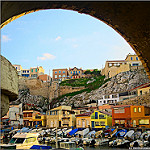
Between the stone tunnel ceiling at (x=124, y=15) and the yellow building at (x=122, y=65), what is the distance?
50554mm

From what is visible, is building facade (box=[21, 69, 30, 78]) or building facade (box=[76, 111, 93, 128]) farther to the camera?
building facade (box=[21, 69, 30, 78])

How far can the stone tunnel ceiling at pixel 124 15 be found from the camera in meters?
2.38

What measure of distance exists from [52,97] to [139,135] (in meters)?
41.3

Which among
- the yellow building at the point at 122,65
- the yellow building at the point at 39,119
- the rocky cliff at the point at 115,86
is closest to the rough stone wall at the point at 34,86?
the rocky cliff at the point at 115,86

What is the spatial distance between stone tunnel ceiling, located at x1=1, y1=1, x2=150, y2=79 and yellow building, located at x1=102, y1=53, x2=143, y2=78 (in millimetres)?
50554

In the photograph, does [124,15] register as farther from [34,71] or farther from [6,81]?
[34,71]

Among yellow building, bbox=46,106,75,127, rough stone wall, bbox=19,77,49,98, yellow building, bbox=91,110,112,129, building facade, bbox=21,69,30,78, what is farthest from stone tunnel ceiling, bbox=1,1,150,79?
building facade, bbox=21,69,30,78

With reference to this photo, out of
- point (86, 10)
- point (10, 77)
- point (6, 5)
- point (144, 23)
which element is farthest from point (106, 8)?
point (10, 77)

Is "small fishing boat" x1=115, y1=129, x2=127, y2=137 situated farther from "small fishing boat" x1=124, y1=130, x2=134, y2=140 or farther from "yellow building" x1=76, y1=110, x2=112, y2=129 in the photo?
"yellow building" x1=76, y1=110, x2=112, y2=129

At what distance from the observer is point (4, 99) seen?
169 centimetres

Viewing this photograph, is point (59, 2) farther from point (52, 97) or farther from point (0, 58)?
point (52, 97)

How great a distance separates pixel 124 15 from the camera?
8.90 ft

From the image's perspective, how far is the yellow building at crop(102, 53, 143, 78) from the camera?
172 feet

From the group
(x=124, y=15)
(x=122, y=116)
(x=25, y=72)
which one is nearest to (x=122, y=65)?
(x=122, y=116)
